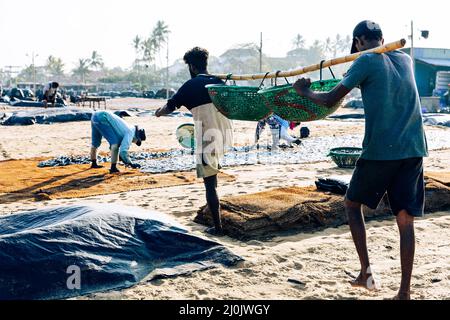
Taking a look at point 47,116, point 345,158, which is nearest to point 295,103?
point 345,158

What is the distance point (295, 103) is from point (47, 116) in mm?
16919

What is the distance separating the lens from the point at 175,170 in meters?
8.12

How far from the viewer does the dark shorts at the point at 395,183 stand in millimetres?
2875

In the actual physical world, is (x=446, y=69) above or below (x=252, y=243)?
above

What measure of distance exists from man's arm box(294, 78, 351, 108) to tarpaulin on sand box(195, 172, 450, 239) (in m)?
1.51

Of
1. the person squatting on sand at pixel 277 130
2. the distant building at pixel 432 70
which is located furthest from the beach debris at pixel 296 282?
the distant building at pixel 432 70

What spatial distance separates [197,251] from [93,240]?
766mm

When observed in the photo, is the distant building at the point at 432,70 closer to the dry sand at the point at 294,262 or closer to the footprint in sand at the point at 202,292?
the dry sand at the point at 294,262

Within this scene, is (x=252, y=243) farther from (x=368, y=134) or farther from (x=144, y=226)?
(x=368, y=134)

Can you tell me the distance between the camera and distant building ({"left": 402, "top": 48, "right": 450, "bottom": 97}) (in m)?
30.4

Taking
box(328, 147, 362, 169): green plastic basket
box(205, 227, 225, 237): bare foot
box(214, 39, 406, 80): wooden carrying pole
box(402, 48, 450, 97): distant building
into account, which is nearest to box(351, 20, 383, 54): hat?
box(214, 39, 406, 80): wooden carrying pole

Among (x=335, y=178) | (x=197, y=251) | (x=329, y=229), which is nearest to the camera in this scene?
(x=197, y=251)

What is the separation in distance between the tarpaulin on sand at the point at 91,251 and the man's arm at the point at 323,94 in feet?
4.29
